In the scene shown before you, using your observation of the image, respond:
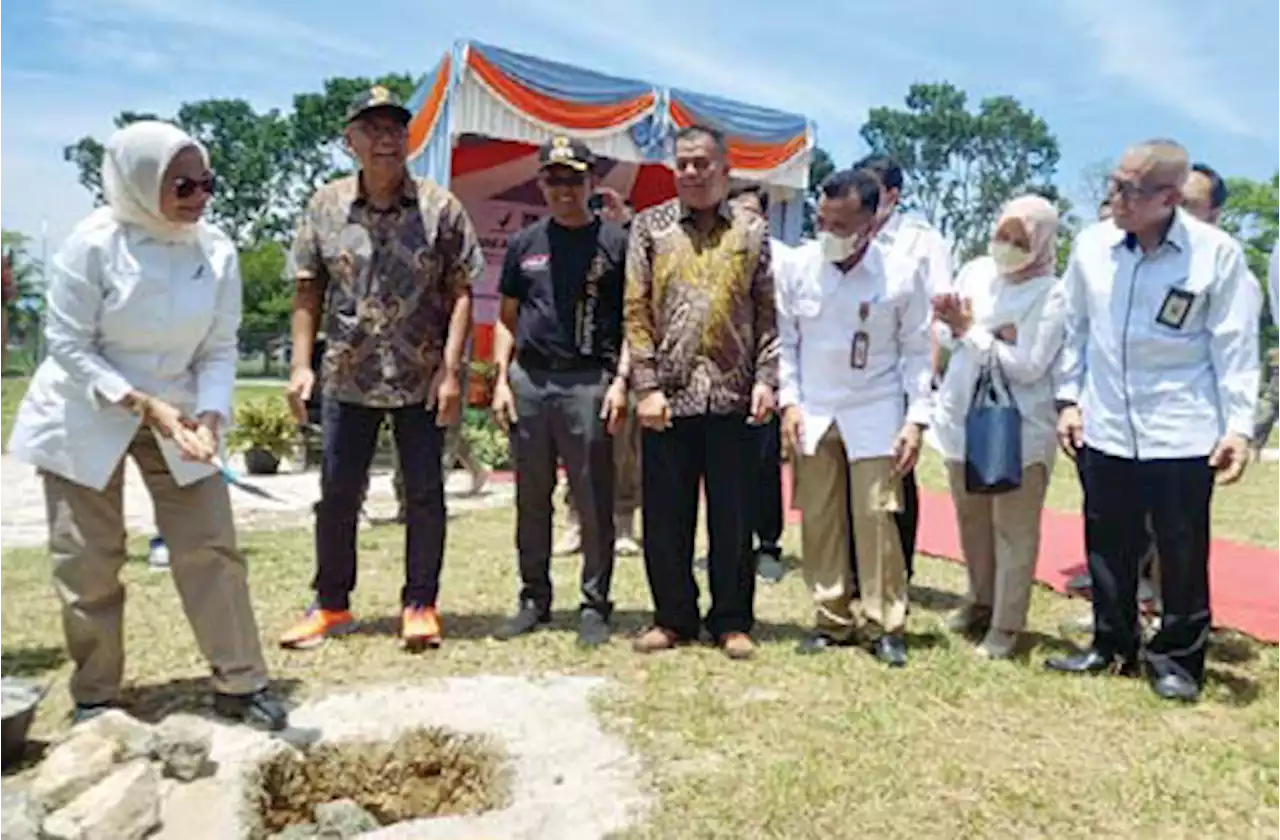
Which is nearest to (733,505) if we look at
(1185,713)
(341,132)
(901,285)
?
(901,285)

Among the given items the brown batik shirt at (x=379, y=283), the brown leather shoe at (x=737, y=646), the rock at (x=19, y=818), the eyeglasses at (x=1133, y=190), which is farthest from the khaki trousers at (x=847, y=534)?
the rock at (x=19, y=818)

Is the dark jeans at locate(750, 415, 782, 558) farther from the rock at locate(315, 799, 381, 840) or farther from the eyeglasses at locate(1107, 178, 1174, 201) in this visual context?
the rock at locate(315, 799, 381, 840)

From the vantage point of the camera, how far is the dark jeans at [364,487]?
4254mm

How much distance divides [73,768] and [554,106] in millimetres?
8797

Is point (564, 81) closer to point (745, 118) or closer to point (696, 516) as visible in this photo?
point (745, 118)

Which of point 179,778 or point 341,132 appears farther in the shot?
point 341,132

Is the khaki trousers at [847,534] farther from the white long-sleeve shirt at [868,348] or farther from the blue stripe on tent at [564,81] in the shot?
the blue stripe on tent at [564,81]

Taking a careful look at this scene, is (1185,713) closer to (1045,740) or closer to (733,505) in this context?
(1045,740)

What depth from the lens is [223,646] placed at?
3.48m

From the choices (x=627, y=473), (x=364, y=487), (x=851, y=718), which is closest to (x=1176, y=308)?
(x=851, y=718)

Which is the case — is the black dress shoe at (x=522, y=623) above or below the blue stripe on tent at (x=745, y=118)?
below

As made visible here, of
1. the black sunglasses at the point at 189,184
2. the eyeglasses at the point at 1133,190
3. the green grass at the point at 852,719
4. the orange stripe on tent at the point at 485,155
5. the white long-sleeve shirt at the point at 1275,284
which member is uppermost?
the orange stripe on tent at the point at 485,155

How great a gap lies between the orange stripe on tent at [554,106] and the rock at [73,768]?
8109mm

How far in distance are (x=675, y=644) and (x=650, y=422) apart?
81cm
